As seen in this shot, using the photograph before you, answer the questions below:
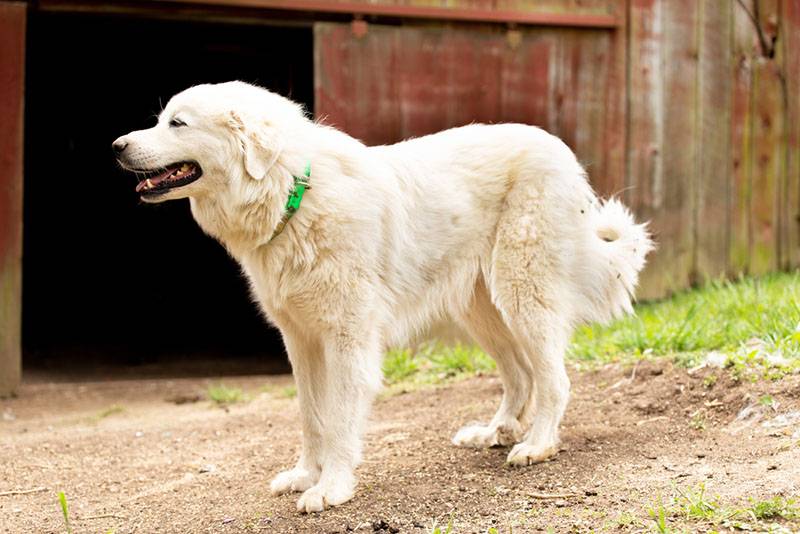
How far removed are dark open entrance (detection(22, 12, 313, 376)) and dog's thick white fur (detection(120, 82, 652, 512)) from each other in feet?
23.1

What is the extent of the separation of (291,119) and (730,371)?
103 inches

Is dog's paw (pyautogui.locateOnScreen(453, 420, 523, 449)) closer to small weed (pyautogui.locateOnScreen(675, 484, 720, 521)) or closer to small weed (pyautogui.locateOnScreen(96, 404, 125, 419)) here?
small weed (pyautogui.locateOnScreen(675, 484, 720, 521))

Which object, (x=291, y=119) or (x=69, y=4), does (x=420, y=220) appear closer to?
(x=291, y=119)

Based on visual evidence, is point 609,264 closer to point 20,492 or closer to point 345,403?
point 345,403

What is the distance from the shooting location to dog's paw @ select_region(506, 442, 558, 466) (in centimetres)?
436

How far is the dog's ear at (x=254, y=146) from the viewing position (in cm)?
403

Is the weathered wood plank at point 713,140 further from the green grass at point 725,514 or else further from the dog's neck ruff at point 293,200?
the green grass at point 725,514

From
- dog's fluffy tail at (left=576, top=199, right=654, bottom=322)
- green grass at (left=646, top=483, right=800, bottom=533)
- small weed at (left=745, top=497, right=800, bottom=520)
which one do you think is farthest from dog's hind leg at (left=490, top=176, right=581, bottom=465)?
small weed at (left=745, top=497, right=800, bottom=520)

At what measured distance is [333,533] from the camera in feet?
12.0

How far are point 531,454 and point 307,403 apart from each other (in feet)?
3.44

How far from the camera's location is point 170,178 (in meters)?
4.05

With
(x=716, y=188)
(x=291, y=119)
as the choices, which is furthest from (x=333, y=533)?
(x=716, y=188)

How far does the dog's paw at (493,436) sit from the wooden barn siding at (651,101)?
3.44 metres

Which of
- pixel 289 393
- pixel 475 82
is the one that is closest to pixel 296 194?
pixel 289 393
